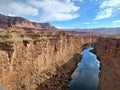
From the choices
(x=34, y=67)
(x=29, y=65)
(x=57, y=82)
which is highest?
(x=29, y=65)

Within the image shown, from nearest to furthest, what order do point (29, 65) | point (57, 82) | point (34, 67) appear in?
point (29, 65) < point (34, 67) < point (57, 82)

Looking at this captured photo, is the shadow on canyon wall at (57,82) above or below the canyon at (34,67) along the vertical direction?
below

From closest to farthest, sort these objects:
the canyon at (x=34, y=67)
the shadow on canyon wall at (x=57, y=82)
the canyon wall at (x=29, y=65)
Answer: the canyon wall at (x=29, y=65), the canyon at (x=34, y=67), the shadow on canyon wall at (x=57, y=82)

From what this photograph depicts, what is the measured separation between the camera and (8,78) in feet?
74.9

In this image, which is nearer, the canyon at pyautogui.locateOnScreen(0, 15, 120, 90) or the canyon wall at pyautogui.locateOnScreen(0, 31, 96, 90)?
the canyon wall at pyautogui.locateOnScreen(0, 31, 96, 90)

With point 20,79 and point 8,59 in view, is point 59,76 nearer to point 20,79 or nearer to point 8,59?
point 20,79

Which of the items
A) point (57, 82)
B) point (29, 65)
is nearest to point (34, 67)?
point (29, 65)

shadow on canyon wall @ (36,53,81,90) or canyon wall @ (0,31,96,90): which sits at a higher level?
canyon wall @ (0,31,96,90)

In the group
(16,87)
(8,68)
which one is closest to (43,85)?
(16,87)

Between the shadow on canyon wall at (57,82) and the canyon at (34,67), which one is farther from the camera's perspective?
the shadow on canyon wall at (57,82)

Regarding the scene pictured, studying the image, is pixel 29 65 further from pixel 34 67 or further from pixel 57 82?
pixel 57 82

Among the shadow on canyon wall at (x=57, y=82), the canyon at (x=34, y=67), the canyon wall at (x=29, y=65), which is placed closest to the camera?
the canyon wall at (x=29, y=65)

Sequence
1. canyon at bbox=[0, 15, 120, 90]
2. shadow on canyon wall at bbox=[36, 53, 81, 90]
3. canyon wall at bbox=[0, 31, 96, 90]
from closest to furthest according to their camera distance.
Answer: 1. canyon wall at bbox=[0, 31, 96, 90]
2. canyon at bbox=[0, 15, 120, 90]
3. shadow on canyon wall at bbox=[36, 53, 81, 90]

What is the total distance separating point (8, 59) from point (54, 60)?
17672 mm
